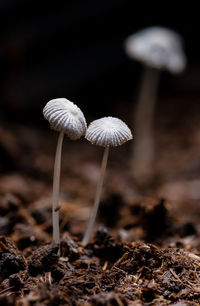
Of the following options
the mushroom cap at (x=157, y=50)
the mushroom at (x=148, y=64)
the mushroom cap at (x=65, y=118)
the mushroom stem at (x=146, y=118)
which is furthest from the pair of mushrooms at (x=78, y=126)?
the mushroom stem at (x=146, y=118)

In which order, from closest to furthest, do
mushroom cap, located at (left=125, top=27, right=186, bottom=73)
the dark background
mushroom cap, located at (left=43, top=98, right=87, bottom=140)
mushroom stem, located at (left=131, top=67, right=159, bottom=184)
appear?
A: mushroom cap, located at (left=43, top=98, right=87, bottom=140) < mushroom cap, located at (left=125, top=27, right=186, bottom=73) < the dark background < mushroom stem, located at (left=131, top=67, right=159, bottom=184)

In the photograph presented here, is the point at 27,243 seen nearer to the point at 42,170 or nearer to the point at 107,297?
the point at 107,297

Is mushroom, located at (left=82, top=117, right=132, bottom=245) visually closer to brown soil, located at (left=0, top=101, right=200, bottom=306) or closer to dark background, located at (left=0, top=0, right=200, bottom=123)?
brown soil, located at (left=0, top=101, right=200, bottom=306)

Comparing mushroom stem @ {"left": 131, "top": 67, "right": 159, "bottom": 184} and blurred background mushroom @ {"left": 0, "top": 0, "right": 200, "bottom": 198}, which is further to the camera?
mushroom stem @ {"left": 131, "top": 67, "right": 159, "bottom": 184}

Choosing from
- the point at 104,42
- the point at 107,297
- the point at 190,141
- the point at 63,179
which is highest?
the point at 104,42

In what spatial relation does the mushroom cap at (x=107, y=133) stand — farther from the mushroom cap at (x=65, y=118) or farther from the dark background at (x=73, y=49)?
the dark background at (x=73, y=49)

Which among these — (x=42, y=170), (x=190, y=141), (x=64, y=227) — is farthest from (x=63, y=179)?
(x=190, y=141)

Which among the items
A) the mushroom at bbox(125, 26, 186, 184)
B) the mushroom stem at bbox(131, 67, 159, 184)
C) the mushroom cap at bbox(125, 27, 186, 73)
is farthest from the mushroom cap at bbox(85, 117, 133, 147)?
the mushroom stem at bbox(131, 67, 159, 184)
